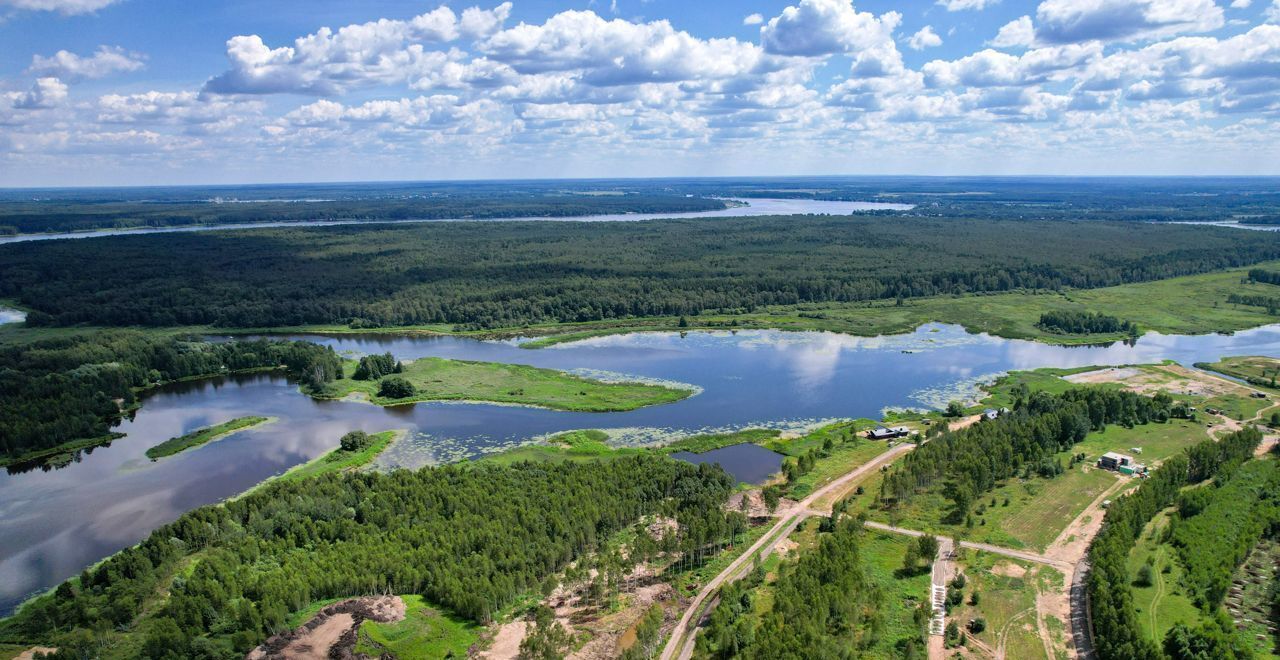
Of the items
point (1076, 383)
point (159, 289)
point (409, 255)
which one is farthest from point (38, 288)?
point (1076, 383)

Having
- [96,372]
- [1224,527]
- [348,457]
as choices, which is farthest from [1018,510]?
[96,372]

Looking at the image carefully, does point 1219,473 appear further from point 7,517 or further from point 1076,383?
point 7,517

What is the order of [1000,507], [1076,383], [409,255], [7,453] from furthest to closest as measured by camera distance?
1. [409,255]
2. [1076,383]
3. [7,453]
4. [1000,507]

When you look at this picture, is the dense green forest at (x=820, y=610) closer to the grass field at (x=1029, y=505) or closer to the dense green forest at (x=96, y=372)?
the grass field at (x=1029, y=505)

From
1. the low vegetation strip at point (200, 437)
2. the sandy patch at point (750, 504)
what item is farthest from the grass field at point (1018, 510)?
the low vegetation strip at point (200, 437)

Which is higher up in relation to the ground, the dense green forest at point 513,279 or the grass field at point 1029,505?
the dense green forest at point 513,279

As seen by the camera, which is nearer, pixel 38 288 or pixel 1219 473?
pixel 1219 473

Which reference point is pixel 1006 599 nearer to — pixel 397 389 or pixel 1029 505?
pixel 1029 505
